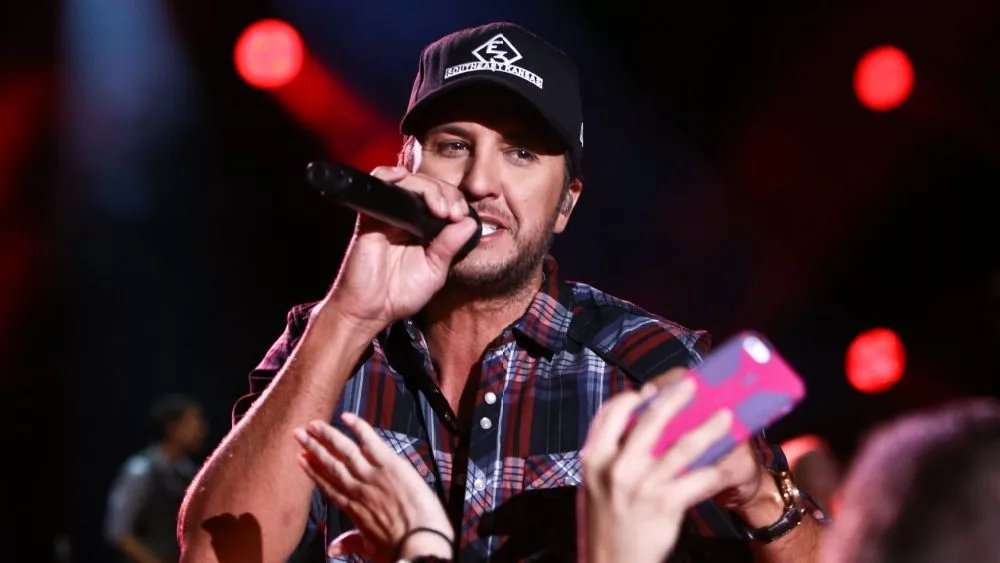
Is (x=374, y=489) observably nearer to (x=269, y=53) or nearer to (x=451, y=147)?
(x=451, y=147)

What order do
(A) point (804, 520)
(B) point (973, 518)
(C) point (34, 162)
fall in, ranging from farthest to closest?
(C) point (34, 162) < (A) point (804, 520) < (B) point (973, 518)

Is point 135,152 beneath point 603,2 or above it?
beneath

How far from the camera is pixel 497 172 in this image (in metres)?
2.30

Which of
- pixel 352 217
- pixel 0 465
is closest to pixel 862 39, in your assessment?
pixel 352 217

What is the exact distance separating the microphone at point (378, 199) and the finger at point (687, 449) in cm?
71

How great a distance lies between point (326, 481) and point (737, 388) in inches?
28.2

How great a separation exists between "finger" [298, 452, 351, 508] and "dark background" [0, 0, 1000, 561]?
15.9 feet

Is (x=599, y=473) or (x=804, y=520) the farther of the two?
(x=804, y=520)

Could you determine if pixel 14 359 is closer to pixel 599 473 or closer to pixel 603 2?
pixel 603 2

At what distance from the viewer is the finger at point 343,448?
1688mm

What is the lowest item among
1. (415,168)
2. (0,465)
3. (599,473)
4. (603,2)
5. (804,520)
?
(0,465)

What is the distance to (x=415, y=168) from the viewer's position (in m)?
2.41

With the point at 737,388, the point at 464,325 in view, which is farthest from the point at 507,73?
the point at 737,388

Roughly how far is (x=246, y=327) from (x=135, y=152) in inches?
62.3
